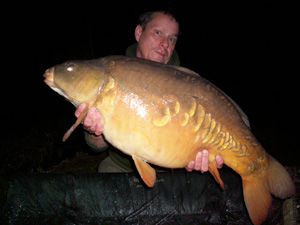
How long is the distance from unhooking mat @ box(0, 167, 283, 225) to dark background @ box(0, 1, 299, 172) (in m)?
1.39

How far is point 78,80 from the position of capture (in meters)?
1.08

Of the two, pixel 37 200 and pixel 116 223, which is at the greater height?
pixel 37 200

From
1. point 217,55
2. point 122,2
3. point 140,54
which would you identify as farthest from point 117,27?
point 140,54

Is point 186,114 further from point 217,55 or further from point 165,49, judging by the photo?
point 217,55

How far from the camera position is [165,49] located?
1.86m

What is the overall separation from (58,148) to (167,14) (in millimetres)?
2232

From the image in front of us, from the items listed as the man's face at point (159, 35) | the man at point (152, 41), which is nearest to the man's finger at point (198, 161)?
the man at point (152, 41)

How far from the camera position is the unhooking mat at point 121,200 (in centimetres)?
149

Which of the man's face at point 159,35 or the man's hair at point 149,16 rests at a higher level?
the man's hair at point 149,16

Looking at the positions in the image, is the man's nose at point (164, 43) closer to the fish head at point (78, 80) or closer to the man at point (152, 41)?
the man at point (152, 41)

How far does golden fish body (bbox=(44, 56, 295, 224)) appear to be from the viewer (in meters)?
1.06

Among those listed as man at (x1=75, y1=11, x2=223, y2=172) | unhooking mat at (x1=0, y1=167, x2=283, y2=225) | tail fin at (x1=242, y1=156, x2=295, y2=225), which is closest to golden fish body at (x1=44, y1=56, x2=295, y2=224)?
tail fin at (x1=242, y1=156, x2=295, y2=225)

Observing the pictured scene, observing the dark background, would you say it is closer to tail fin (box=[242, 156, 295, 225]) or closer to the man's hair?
the man's hair

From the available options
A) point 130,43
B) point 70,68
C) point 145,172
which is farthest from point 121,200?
point 130,43
